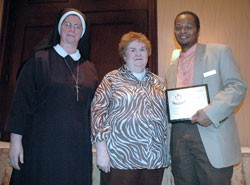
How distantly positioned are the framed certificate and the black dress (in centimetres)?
72

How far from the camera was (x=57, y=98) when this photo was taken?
156cm

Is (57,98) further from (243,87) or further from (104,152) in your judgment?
(243,87)

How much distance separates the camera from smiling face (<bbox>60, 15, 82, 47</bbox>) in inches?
68.8

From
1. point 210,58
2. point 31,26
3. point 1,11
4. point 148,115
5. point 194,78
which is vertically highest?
point 1,11

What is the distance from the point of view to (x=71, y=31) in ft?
5.74

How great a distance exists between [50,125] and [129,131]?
1.90 feet

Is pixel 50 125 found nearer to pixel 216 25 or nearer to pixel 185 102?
pixel 185 102

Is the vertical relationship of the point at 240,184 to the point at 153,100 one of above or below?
below

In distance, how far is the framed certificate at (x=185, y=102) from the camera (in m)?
1.63

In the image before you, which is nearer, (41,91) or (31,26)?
(41,91)

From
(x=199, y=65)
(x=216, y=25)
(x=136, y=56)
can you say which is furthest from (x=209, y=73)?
(x=216, y=25)

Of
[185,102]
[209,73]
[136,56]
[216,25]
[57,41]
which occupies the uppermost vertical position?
[216,25]

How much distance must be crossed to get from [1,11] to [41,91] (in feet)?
8.05

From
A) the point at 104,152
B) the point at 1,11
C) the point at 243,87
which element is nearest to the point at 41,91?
the point at 104,152
